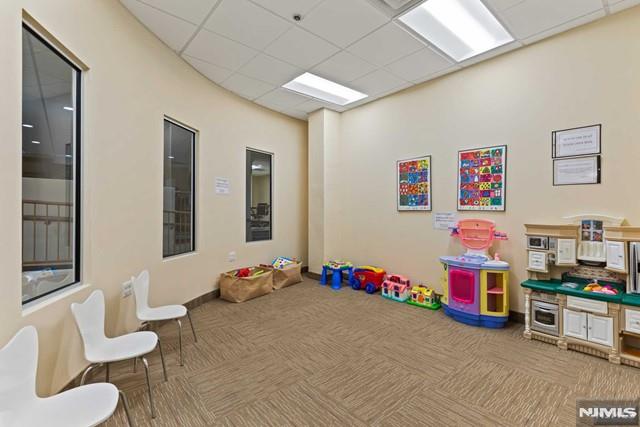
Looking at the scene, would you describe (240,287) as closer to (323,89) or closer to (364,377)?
(364,377)

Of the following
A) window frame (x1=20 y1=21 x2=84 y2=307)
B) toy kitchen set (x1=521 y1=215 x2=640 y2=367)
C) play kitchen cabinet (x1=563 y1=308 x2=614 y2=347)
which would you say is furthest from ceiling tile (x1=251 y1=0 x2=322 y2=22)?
play kitchen cabinet (x1=563 y1=308 x2=614 y2=347)

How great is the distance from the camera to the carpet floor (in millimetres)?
1941

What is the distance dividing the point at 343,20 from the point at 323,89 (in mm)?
1768

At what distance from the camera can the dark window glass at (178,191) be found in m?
3.64

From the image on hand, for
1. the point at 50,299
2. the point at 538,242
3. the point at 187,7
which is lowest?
the point at 50,299

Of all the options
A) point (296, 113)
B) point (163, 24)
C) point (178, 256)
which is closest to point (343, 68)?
point (296, 113)

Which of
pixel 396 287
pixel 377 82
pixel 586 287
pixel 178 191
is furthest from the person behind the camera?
pixel 396 287

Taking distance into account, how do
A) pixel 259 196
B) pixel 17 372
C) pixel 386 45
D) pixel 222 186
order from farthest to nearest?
pixel 259 196 → pixel 222 186 → pixel 386 45 → pixel 17 372

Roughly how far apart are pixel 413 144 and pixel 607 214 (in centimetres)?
240

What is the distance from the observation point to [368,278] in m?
4.79

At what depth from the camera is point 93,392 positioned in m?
1.49

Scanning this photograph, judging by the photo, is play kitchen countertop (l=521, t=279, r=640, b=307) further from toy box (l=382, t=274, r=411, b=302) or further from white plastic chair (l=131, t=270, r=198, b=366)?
white plastic chair (l=131, t=270, r=198, b=366)

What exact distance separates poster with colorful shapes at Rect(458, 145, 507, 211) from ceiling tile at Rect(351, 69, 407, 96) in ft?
4.66

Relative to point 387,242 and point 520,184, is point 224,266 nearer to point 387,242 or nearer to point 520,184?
point 387,242
